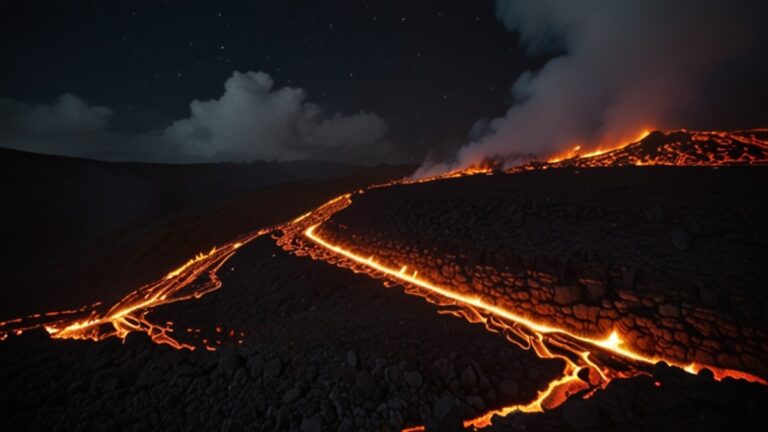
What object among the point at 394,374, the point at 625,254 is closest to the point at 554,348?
the point at 625,254

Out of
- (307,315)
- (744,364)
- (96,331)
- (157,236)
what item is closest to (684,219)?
(744,364)

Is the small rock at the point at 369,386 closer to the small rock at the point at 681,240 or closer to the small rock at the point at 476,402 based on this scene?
the small rock at the point at 476,402

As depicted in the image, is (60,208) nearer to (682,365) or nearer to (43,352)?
(43,352)

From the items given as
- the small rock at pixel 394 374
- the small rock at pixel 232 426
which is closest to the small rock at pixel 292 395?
the small rock at pixel 232 426

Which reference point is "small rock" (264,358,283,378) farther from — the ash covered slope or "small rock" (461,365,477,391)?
the ash covered slope

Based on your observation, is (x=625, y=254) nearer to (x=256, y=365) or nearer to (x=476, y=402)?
(x=476, y=402)

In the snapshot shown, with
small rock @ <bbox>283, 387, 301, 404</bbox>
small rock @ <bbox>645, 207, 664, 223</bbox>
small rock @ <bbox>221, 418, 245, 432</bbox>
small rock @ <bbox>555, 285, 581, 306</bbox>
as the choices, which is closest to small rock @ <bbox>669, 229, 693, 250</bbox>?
small rock @ <bbox>645, 207, 664, 223</bbox>
